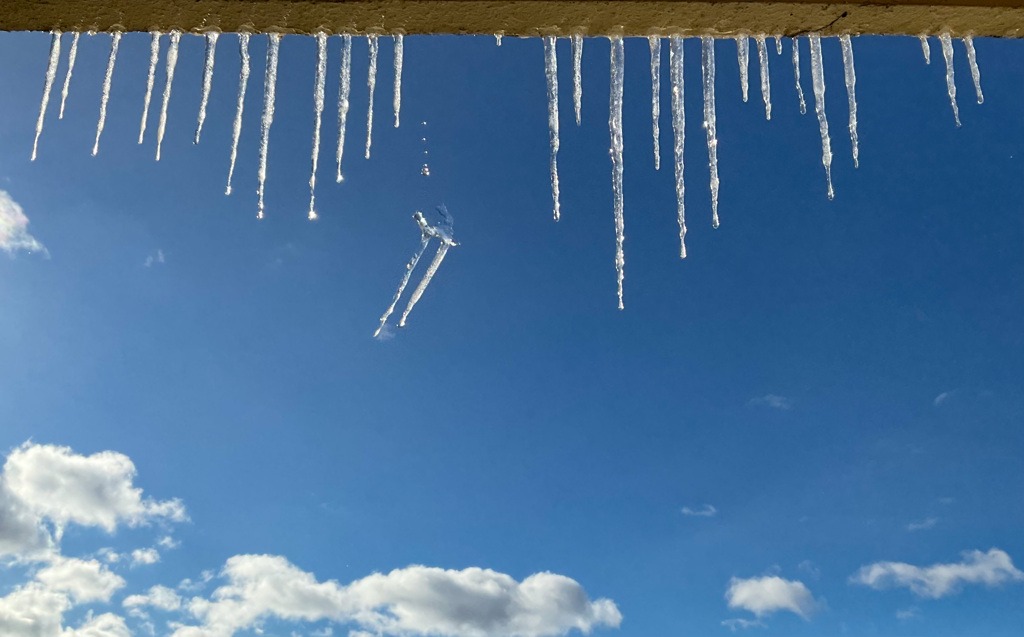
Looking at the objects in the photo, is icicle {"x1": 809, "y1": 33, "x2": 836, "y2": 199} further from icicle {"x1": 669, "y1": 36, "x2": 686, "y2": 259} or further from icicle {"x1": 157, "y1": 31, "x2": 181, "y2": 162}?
icicle {"x1": 157, "y1": 31, "x2": 181, "y2": 162}

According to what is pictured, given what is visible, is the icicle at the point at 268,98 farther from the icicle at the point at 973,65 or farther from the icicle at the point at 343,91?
the icicle at the point at 973,65

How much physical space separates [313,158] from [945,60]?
2.51 m

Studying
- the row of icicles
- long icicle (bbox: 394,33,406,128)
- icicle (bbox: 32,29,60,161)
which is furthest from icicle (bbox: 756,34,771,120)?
icicle (bbox: 32,29,60,161)

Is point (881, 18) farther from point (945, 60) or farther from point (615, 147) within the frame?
point (615, 147)

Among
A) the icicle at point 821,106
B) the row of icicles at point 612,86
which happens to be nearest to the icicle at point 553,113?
the row of icicles at point 612,86

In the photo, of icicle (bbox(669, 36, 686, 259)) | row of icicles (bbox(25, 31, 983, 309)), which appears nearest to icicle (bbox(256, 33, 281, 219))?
row of icicles (bbox(25, 31, 983, 309))

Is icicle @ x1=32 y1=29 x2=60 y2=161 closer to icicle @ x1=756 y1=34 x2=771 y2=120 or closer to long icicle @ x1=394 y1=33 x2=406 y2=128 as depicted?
long icicle @ x1=394 y1=33 x2=406 y2=128

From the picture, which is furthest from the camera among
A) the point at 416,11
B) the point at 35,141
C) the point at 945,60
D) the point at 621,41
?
the point at 35,141

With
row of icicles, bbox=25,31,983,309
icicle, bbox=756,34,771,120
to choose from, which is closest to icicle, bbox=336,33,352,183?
row of icicles, bbox=25,31,983,309

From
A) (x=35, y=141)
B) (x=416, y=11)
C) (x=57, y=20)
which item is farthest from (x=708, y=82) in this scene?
(x=35, y=141)

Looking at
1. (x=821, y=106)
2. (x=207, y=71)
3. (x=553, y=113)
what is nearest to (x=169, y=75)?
(x=207, y=71)

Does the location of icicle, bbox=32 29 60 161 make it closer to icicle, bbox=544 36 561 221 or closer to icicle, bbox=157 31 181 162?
icicle, bbox=157 31 181 162

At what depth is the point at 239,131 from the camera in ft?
10.7

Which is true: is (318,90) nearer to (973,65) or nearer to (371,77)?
(371,77)
